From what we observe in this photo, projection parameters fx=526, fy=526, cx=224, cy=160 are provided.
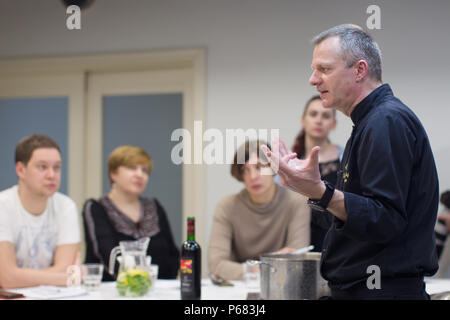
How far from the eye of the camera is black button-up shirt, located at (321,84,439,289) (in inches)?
43.5

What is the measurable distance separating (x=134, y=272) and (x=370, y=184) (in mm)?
1049

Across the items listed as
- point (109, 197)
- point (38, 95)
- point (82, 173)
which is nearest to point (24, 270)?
point (109, 197)

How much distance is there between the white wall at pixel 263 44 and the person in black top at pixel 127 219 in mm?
701

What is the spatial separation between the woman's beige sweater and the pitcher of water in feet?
1.98

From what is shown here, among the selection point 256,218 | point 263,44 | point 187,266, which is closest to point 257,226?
point 256,218

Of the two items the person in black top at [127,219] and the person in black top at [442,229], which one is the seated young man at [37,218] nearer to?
the person in black top at [127,219]

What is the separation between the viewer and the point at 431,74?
10.6 ft

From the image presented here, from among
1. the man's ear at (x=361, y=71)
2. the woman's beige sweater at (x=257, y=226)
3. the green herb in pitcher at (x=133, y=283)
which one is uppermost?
the man's ear at (x=361, y=71)

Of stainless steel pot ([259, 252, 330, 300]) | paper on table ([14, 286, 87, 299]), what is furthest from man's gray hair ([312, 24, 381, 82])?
paper on table ([14, 286, 87, 299])

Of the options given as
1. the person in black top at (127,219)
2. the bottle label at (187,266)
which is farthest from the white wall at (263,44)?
the bottle label at (187,266)

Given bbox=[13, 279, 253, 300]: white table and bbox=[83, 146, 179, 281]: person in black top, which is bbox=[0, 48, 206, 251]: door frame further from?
bbox=[13, 279, 253, 300]: white table

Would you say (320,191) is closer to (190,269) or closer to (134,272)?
(190,269)

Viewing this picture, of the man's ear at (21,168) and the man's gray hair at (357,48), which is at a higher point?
the man's gray hair at (357,48)

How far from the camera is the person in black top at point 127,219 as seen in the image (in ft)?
8.67
